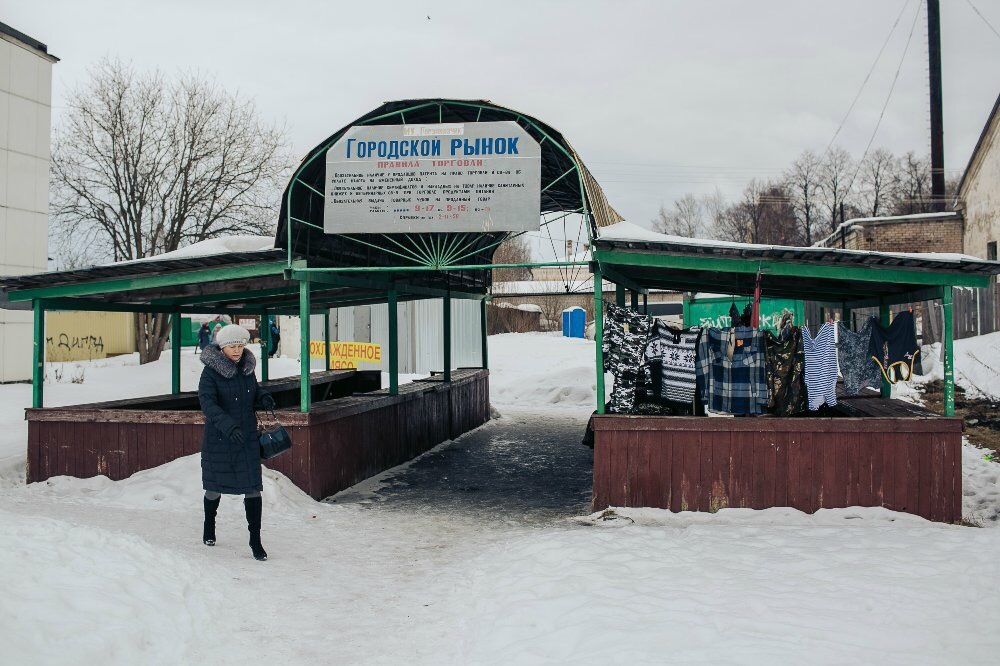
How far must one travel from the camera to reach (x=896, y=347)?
936 cm

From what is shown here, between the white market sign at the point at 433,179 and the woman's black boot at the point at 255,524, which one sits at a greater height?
the white market sign at the point at 433,179

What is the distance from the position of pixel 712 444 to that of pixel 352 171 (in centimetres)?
505

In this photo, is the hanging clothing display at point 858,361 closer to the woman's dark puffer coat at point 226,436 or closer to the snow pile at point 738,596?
the snow pile at point 738,596

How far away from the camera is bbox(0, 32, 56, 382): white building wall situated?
67.8ft

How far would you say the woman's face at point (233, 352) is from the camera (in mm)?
6445

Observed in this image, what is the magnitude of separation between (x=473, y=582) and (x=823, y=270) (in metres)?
4.84

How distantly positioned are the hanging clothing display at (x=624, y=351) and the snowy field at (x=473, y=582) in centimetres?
129

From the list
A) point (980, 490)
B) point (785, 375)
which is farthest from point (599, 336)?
point (980, 490)

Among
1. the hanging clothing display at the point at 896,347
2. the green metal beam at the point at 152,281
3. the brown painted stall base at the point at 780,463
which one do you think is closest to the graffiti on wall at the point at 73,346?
the green metal beam at the point at 152,281

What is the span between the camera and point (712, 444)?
827cm

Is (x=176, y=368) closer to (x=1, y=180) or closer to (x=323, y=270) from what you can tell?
(x=323, y=270)

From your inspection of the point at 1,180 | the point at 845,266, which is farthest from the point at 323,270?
the point at 1,180

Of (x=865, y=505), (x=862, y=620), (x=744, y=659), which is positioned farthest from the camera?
(x=865, y=505)

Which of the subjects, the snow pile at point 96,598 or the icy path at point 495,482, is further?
the icy path at point 495,482
